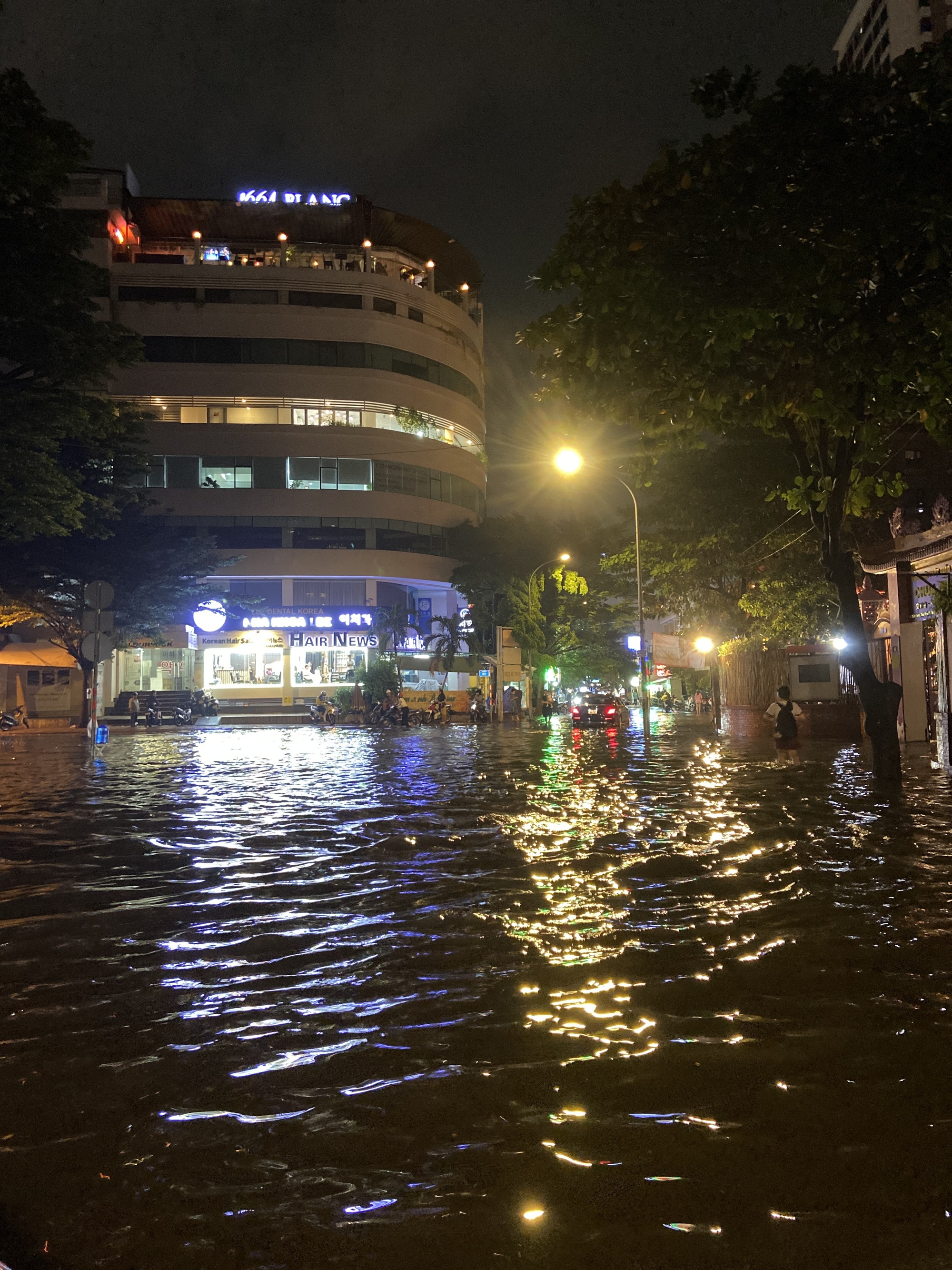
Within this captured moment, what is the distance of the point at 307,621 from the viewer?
51.7m

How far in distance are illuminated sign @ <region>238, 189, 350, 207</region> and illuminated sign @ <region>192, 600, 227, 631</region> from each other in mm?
27355

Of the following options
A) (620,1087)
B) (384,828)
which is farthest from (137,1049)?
(384,828)

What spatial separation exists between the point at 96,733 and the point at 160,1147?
2670 cm

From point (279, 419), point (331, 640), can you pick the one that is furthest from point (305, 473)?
point (331, 640)

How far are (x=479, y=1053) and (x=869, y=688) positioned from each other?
12025 millimetres

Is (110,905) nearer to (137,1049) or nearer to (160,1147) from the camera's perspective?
(137,1049)

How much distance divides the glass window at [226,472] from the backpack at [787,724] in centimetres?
4132

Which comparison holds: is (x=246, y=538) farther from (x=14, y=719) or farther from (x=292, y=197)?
(x=292, y=197)

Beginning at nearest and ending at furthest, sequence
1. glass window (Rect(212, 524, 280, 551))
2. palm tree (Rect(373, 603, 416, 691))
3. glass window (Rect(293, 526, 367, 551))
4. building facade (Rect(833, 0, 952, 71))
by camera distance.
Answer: palm tree (Rect(373, 603, 416, 691)) → glass window (Rect(212, 524, 280, 551)) → glass window (Rect(293, 526, 367, 551)) → building facade (Rect(833, 0, 952, 71))

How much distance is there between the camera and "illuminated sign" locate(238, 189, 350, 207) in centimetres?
5719

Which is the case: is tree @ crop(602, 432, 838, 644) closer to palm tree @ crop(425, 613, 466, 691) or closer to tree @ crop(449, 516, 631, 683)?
tree @ crop(449, 516, 631, 683)

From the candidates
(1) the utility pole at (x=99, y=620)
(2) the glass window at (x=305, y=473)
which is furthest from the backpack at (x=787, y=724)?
(2) the glass window at (x=305, y=473)

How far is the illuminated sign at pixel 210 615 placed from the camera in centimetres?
4425

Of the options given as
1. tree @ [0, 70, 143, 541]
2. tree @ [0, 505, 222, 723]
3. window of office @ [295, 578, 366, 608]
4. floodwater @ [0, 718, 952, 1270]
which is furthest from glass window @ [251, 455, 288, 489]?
floodwater @ [0, 718, 952, 1270]
